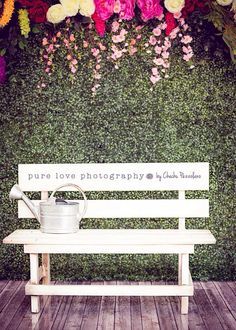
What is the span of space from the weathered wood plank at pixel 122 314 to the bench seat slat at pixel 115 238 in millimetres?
446

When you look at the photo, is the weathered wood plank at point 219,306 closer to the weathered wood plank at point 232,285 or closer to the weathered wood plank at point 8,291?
the weathered wood plank at point 232,285

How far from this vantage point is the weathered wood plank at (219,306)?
11.5ft

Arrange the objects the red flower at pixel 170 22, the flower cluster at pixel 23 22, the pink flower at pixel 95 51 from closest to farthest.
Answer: the flower cluster at pixel 23 22 → the red flower at pixel 170 22 → the pink flower at pixel 95 51

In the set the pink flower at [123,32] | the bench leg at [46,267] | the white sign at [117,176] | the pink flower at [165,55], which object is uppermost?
the pink flower at [123,32]

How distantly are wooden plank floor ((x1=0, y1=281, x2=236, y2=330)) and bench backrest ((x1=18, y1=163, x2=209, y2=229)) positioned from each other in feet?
1.76

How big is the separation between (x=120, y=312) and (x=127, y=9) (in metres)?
2.04

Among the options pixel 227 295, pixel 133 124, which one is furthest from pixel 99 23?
pixel 227 295

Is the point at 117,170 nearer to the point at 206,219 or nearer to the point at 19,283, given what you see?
the point at 206,219

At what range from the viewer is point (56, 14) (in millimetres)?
4137

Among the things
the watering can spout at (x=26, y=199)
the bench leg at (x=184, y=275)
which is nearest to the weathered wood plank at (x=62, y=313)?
the watering can spout at (x=26, y=199)

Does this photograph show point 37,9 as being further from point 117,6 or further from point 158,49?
point 158,49

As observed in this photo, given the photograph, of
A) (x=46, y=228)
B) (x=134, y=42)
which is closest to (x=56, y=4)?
(x=134, y=42)

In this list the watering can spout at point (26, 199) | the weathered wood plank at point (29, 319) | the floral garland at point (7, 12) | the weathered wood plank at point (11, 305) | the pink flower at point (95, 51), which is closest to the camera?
the weathered wood plank at point (29, 319)

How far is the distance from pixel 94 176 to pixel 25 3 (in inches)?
50.5
